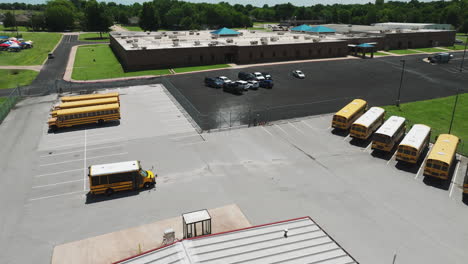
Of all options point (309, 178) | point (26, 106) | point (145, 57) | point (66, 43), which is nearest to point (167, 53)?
point (145, 57)

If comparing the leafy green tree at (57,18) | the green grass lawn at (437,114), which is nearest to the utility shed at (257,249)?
the green grass lawn at (437,114)

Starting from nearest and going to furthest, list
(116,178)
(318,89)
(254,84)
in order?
(116,178) < (254,84) < (318,89)

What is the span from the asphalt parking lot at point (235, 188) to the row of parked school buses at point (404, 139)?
1.35 metres

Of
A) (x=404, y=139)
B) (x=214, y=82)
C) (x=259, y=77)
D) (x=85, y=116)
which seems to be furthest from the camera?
(x=259, y=77)

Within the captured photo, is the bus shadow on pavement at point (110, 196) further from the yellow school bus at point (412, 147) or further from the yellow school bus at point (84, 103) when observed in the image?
the yellow school bus at point (412, 147)

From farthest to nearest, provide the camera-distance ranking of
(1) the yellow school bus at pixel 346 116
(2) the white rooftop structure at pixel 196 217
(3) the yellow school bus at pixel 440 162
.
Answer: (1) the yellow school bus at pixel 346 116 → (3) the yellow school bus at pixel 440 162 → (2) the white rooftop structure at pixel 196 217

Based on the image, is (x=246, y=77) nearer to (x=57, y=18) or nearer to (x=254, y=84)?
(x=254, y=84)

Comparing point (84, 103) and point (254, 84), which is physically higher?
point (84, 103)

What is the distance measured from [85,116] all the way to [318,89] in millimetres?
39427

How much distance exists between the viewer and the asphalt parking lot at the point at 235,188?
22109 millimetres

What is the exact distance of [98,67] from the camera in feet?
246

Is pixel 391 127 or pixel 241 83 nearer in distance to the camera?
pixel 391 127

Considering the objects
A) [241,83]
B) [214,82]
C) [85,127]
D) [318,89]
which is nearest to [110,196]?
[85,127]

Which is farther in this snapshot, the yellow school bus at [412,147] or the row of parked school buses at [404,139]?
the yellow school bus at [412,147]
